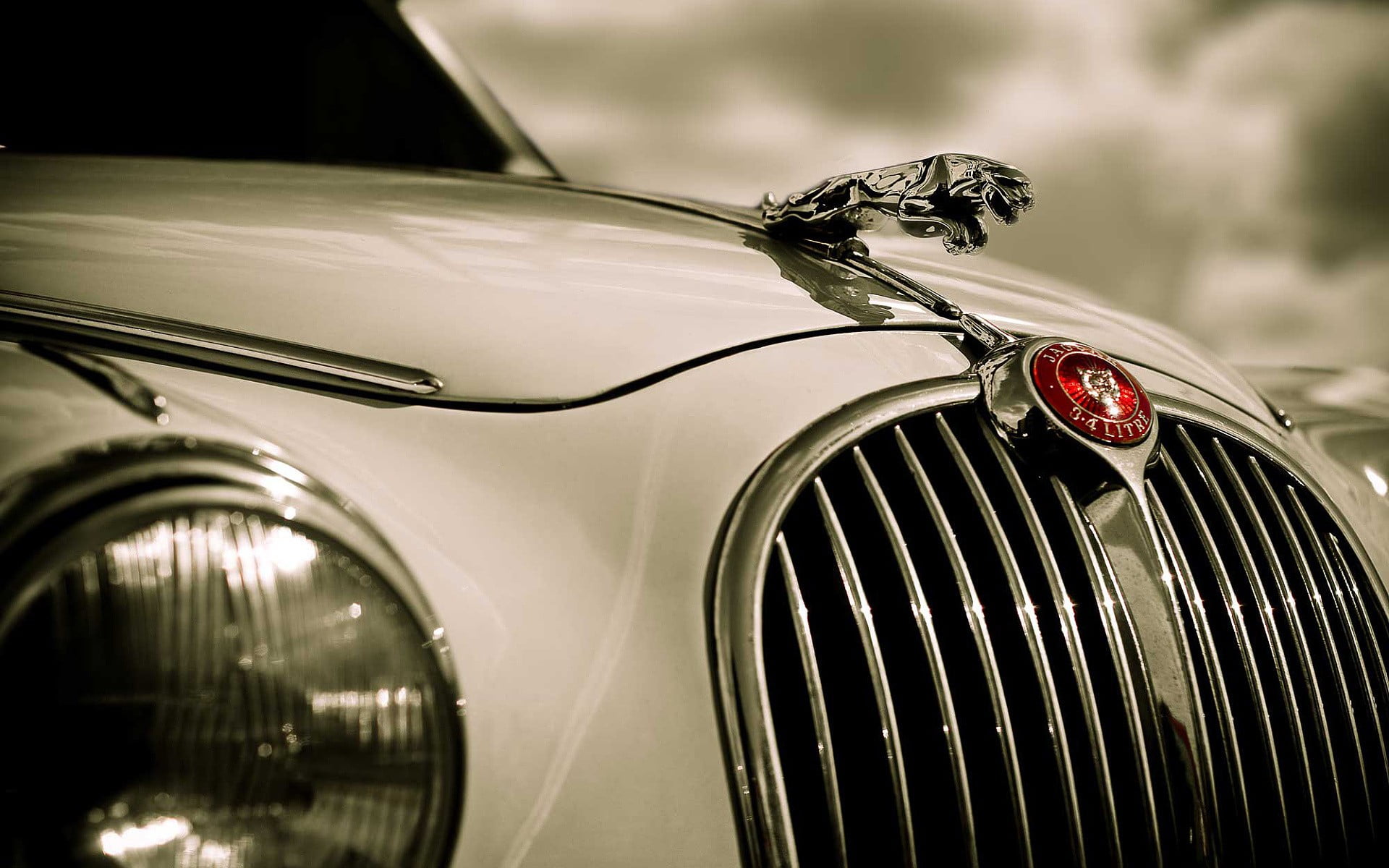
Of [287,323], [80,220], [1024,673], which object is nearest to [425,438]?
[287,323]

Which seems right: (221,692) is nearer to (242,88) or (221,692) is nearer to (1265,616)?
(1265,616)

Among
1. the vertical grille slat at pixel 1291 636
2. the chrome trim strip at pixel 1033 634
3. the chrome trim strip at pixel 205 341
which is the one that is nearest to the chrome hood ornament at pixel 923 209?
the chrome trim strip at pixel 1033 634

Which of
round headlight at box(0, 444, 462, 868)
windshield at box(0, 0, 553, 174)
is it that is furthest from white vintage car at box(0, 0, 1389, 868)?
windshield at box(0, 0, 553, 174)

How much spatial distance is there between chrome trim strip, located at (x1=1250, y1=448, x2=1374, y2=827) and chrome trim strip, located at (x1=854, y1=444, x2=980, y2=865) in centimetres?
42

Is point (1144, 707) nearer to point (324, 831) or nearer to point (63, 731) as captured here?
point (324, 831)

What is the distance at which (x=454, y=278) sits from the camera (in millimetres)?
922

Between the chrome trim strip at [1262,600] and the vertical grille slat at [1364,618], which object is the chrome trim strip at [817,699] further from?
the vertical grille slat at [1364,618]

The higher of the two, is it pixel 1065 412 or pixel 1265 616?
pixel 1065 412

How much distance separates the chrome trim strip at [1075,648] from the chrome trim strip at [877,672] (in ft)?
0.51

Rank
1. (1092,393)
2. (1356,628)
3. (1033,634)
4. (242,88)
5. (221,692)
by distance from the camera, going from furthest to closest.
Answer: (242,88) → (1356,628) → (1092,393) → (1033,634) → (221,692)

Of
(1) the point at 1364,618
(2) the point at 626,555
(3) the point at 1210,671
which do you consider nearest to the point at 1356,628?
(1) the point at 1364,618

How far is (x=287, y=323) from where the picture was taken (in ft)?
2.65

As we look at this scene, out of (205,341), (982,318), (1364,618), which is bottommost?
(205,341)

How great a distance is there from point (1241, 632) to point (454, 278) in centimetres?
79
